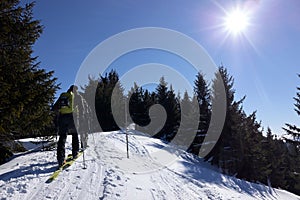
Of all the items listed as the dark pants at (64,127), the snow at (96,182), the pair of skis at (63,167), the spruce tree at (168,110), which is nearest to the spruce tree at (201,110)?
the spruce tree at (168,110)

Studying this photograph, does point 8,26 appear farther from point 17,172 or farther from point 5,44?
point 17,172

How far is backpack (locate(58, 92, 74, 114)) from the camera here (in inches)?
322

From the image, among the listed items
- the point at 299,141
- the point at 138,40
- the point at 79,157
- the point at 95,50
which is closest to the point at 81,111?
the point at 79,157

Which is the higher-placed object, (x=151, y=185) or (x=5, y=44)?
(x=5, y=44)

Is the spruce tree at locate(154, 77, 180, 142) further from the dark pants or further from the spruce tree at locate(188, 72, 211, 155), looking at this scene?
the dark pants

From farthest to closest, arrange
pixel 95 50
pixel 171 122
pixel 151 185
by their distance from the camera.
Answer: pixel 171 122 → pixel 95 50 → pixel 151 185

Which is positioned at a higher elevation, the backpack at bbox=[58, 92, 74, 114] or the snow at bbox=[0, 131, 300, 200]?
the backpack at bbox=[58, 92, 74, 114]

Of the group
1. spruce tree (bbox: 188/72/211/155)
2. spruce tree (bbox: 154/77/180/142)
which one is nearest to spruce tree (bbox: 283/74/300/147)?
spruce tree (bbox: 188/72/211/155)

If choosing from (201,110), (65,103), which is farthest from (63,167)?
(201,110)

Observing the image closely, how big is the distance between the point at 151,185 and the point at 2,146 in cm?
649

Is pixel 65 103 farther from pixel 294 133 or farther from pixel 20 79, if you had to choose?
pixel 294 133

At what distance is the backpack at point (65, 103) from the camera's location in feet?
26.9

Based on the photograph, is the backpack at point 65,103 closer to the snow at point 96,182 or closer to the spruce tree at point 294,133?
the snow at point 96,182

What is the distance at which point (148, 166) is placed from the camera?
10.3 metres
